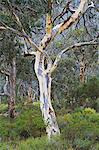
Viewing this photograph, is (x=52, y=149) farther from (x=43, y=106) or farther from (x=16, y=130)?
(x=16, y=130)

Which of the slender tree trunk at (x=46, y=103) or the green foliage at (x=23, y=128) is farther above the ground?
the slender tree trunk at (x=46, y=103)

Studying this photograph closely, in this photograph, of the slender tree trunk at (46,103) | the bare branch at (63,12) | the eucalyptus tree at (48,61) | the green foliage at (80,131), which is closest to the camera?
the green foliage at (80,131)

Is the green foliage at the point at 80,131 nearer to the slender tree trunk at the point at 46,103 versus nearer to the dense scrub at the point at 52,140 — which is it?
the dense scrub at the point at 52,140

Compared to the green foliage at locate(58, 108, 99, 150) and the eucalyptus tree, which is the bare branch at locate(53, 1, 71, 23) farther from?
the green foliage at locate(58, 108, 99, 150)

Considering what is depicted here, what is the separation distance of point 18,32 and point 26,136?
441 cm

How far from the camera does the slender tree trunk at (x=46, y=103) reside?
13.1 m

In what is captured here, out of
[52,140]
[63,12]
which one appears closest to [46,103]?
[52,140]

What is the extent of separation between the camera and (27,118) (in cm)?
1750

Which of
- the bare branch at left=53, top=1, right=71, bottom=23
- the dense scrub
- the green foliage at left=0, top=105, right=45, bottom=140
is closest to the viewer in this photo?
the dense scrub

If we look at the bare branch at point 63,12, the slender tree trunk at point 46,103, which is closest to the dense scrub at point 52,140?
the slender tree trunk at point 46,103

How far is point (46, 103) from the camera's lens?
1342 cm

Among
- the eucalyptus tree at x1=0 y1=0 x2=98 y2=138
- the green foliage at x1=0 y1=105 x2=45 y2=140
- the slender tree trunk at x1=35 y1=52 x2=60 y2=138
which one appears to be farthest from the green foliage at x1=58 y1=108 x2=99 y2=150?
the green foliage at x1=0 y1=105 x2=45 y2=140

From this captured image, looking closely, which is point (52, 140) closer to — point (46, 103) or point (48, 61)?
point (46, 103)

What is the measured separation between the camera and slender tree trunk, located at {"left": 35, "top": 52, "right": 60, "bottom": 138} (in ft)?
→ 43.1
